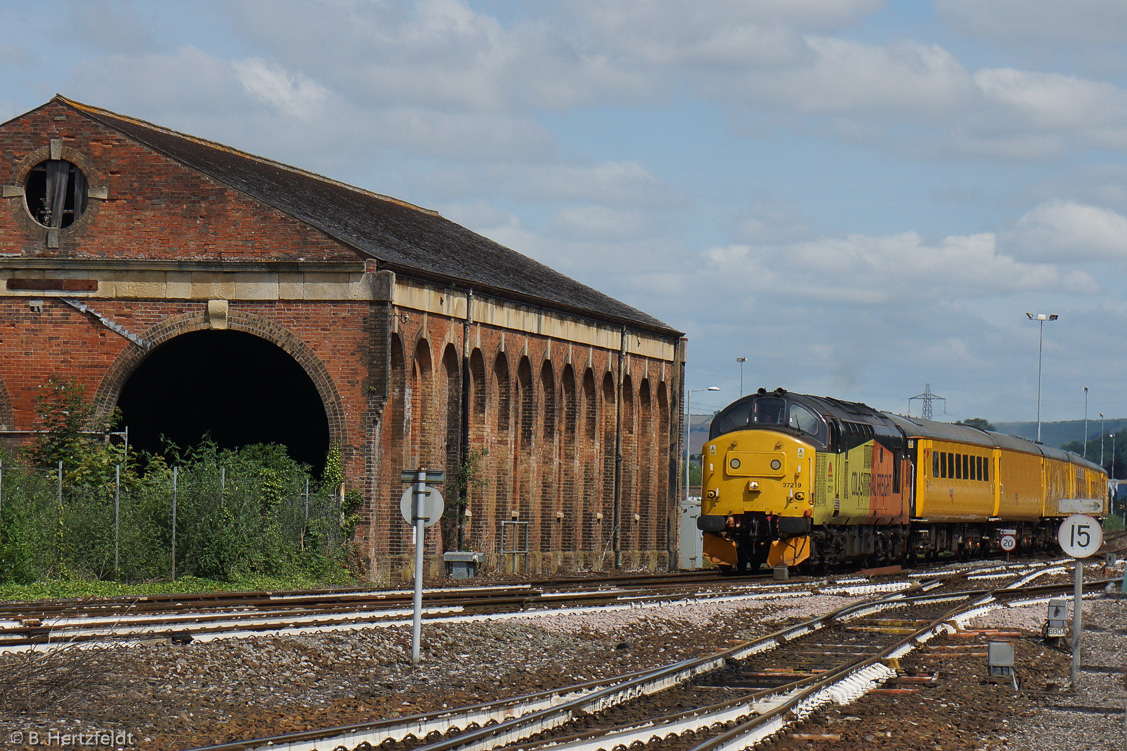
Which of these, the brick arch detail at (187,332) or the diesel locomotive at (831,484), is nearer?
the diesel locomotive at (831,484)

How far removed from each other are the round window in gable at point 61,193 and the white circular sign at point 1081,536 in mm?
22028

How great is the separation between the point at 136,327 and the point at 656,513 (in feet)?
66.7

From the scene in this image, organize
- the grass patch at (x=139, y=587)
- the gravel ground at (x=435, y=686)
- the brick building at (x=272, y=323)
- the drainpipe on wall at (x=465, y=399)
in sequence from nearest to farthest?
the gravel ground at (x=435, y=686)
the grass patch at (x=139, y=587)
the brick building at (x=272, y=323)
the drainpipe on wall at (x=465, y=399)

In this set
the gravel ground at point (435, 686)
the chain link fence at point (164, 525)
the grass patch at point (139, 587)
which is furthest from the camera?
the chain link fence at point (164, 525)

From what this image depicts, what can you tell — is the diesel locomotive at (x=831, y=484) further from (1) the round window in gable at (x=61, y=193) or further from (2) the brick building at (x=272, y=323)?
(1) the round window in gable at (x=61, y=193)

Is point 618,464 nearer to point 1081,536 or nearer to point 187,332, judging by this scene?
point 187,332

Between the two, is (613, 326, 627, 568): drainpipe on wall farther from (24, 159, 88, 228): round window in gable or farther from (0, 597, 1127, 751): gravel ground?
(0, 597, 1127, 751): gravel ground

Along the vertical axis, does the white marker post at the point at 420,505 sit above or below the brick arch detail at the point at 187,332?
below

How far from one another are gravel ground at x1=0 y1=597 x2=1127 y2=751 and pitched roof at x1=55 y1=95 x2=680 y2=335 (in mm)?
14430

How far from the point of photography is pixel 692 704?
14.2m

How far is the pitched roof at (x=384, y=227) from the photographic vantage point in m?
32.2

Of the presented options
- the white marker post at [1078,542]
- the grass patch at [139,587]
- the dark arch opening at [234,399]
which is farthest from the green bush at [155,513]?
the white marker post at [1078,542]

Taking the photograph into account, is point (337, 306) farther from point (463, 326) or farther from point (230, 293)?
point (463, 326)

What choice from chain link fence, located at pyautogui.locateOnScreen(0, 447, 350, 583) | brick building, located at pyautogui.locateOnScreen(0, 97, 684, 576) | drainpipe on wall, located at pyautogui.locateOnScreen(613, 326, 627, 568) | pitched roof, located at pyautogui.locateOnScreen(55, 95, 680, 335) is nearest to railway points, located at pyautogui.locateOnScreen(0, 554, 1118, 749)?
chain link fence, located at pyautogui.locateOnScreen(0, 447, 350, 583)
